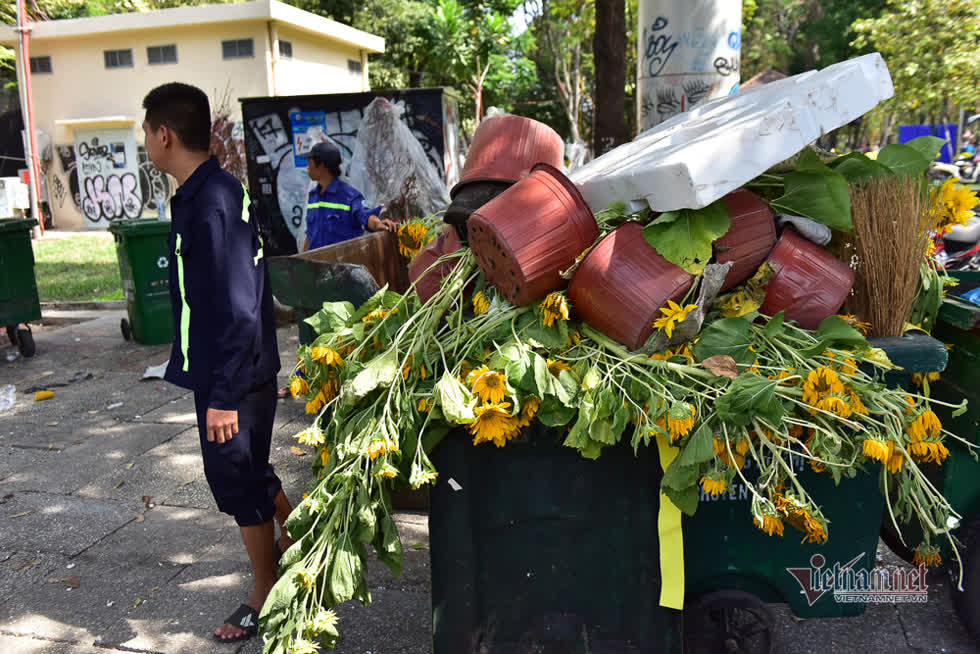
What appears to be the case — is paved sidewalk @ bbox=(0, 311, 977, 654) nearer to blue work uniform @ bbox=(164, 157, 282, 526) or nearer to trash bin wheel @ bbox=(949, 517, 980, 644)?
trash bin wheel @ bbox=(949, 517, 980, 644)

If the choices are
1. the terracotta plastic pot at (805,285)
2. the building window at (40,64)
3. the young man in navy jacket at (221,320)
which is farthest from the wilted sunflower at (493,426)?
the building window at (40,64)

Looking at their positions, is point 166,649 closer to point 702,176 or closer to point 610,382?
point 610,382

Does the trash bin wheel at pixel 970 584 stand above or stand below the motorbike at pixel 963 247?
below

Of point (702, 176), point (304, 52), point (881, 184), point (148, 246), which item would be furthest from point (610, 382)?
point (304, 52)

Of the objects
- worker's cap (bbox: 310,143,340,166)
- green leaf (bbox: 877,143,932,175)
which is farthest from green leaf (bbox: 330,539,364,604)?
worker's cap (bbox: 310,143,340,166)

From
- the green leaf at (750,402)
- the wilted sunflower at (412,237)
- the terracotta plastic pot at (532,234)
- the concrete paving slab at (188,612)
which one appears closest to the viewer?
the green leaf at (750,402)

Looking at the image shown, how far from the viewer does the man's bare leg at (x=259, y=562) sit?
3.05 metres

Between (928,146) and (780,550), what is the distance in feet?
4.74

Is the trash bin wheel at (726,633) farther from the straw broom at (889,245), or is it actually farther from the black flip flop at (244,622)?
the black flip flop at (244,622)

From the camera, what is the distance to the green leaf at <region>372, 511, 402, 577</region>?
7.50 feet

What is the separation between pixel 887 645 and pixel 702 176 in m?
2.07

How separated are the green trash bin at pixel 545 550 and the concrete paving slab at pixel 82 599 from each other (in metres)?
1.67

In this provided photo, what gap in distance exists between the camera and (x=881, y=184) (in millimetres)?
2459

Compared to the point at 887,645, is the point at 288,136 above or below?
above
